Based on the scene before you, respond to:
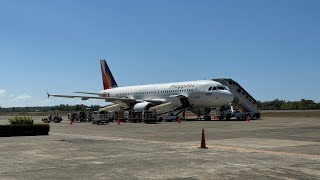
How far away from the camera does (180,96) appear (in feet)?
158

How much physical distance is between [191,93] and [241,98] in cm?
817

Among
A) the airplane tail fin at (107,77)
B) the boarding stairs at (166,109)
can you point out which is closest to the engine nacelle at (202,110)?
the boarding stairs at (166,109)

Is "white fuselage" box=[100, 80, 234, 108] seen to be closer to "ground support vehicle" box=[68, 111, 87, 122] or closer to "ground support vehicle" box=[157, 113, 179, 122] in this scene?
"ground support vehicle" box=[157, 113, 179, 122]

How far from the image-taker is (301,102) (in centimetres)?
15512

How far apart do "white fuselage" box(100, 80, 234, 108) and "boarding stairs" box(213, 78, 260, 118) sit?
5454 millimetres

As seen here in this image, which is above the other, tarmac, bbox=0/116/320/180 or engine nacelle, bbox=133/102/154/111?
engine nacelle, bbox=133/102/154/111

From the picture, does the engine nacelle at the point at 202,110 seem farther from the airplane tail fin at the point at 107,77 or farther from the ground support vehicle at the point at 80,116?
the airplane tail fin at the point at 107,77

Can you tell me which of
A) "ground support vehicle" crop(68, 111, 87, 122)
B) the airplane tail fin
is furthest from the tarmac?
the airplane tail fin

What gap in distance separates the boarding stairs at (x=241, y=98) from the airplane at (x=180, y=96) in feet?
13.8

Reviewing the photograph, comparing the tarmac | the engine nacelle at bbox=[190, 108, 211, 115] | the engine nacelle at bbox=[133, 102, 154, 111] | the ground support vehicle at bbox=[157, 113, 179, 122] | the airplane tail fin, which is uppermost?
the airplane tail fin

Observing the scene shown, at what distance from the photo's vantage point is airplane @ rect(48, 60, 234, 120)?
4588cm

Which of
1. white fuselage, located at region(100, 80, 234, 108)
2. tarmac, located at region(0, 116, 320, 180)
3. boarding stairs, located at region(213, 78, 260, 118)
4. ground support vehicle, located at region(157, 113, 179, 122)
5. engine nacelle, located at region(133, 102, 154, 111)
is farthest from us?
boarding stairs, located at region(213, 78, 260, 118)

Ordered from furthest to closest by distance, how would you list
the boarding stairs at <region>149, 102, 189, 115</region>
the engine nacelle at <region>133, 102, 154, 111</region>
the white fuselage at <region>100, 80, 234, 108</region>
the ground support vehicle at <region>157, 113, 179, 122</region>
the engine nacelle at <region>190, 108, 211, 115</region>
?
the engine nacelle at <region>190, 108, 211, 115</region>, the engine nacelle at <region>133, 102, 154, 111</region>, the boarding stairs at <region>149, 102, 189, 115</region>, the ground support vehicle at <region>157, 113, 179, 122</region>, the white fuselage at <region>100, 80, 234, 108</region>

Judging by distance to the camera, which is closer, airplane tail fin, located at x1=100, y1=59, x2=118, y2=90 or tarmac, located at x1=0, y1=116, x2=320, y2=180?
tarmac, located at x1=0, y1=116, x2=320, y2=180
